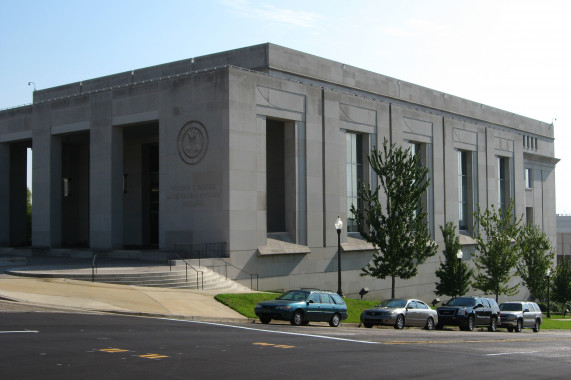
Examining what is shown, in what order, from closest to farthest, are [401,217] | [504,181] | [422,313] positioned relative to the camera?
[422,313] → [401,217] → [504,181]

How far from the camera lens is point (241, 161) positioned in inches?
1581

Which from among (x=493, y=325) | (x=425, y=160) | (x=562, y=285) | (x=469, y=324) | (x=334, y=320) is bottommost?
(x=562, y=285)

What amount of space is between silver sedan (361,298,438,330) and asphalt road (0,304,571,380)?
19.4ft

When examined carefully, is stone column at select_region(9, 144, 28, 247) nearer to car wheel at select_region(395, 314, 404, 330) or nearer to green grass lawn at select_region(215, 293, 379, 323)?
green grass lawn at select_region(215, 293, 379, 323)

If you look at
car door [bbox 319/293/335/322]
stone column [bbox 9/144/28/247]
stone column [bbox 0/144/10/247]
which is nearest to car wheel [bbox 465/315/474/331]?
car door [bbox 319/293/335/322]

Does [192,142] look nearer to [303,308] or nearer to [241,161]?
[241,161]

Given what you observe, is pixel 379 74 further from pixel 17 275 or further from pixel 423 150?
pixel 17 275

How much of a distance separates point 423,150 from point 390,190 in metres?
19.2

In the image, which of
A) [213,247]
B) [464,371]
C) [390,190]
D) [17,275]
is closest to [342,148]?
[390,190]

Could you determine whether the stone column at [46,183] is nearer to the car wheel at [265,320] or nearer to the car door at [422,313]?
the car wheel at [265,320]

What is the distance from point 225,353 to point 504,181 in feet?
194

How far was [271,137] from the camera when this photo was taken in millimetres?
49094

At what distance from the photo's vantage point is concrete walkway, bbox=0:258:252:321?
25219 millimetres

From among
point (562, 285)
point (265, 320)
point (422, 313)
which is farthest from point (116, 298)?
point (562, 285)
